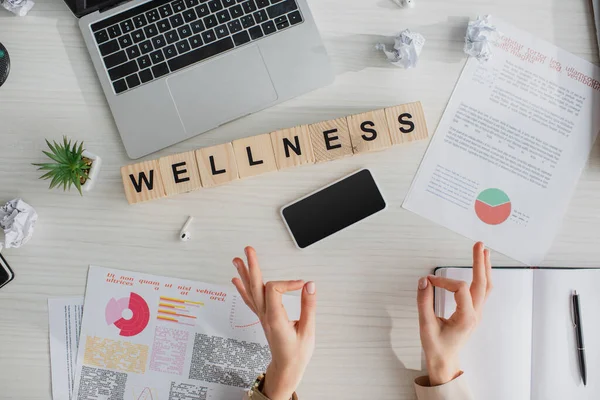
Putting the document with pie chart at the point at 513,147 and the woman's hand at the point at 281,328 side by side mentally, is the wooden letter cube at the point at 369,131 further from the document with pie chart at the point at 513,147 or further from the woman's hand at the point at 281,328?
the woman's hand at the point at 281,328

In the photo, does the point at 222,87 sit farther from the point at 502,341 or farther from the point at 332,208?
the point at 502,341

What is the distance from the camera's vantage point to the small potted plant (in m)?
0.86

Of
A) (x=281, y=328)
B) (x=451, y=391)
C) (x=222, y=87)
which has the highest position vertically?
(x=222, y=87)

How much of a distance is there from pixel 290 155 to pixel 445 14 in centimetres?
36

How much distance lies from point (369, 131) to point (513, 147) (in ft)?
0.82

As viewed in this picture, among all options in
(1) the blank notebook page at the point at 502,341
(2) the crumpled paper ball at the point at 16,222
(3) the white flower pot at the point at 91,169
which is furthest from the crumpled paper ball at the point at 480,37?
(2) the crumpled paper ball at the point at 16,222

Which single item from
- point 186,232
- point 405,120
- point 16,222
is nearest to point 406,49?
point 405,120

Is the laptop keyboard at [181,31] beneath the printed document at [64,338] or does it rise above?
above

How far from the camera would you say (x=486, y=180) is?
0.91 meters

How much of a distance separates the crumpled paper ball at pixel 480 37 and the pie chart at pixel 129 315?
69 centimetres

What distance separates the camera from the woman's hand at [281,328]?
2.60 ft

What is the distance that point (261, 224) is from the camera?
0.90m

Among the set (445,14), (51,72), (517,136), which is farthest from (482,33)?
(51,72)

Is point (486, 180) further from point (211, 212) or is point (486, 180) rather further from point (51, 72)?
point (51, 72)
